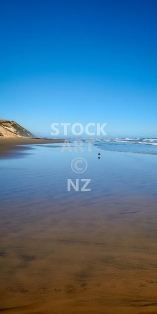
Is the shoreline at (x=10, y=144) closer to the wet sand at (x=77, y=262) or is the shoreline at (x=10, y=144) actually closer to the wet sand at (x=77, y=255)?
the wet sand at (x=77, y=255)

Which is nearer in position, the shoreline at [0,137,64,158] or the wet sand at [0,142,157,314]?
the wet sand at [0,142,157,314]

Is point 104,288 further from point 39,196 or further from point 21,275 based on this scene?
point 39,196

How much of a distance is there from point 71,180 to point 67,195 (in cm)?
291

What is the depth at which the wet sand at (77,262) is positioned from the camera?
362 centimetres

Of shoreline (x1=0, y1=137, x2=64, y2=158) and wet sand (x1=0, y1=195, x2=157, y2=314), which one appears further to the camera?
shoreline (x1=0, y1=137, x2=64, y2=158)

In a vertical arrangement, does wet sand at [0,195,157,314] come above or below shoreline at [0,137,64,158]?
below

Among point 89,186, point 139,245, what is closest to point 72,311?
point 139,245

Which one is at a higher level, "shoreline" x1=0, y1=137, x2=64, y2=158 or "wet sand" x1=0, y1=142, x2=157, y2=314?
"shoreline" x1=0, y1=137, x2=64, y2=158

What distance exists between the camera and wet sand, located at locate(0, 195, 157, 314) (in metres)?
3.62

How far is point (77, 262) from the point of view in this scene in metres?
4.66

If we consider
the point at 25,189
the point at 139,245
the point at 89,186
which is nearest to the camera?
the point at 139,245

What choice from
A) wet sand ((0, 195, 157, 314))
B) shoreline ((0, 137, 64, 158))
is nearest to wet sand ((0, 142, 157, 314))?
wet sand ((0, 195, 157, 314))

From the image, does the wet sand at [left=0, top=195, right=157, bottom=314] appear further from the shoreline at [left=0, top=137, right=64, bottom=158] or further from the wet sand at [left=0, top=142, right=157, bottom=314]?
the shoreline at [left=0, top=137, right=64, bottom=158]

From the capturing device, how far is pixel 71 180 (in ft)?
40.9
